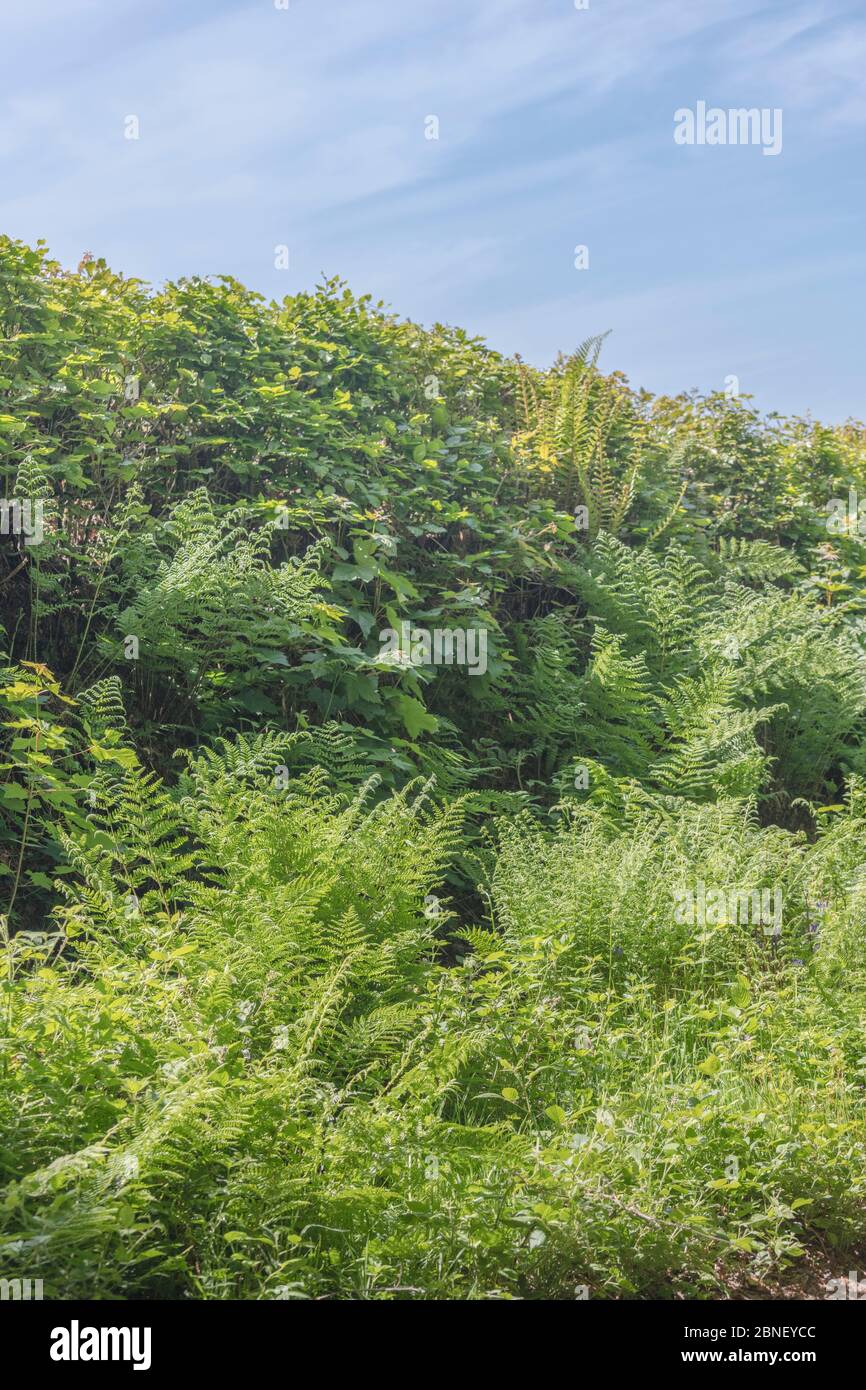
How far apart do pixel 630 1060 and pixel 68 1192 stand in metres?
2.35

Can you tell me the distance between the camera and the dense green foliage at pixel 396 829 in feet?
10.1

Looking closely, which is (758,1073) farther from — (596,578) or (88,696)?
(596,578)

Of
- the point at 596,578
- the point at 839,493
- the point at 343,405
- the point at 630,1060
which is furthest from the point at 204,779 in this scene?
the point at 839,493

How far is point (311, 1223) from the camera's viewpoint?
304cm

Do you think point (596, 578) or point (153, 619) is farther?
point (596, 578)

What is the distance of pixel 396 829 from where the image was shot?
4.88 meters

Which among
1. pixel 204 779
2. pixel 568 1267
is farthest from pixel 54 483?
pixel 568 1267

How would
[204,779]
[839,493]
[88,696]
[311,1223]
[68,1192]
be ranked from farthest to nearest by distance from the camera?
[839,493]
[88,696]
[204,779]
[311,1223]
[68,1192]

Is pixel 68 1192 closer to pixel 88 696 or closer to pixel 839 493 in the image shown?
pixel 88 696

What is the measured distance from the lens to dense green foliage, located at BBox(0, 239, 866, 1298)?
309cm

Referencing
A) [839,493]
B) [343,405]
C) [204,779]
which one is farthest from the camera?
[839,493]

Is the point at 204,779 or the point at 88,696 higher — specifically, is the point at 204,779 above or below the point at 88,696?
below
